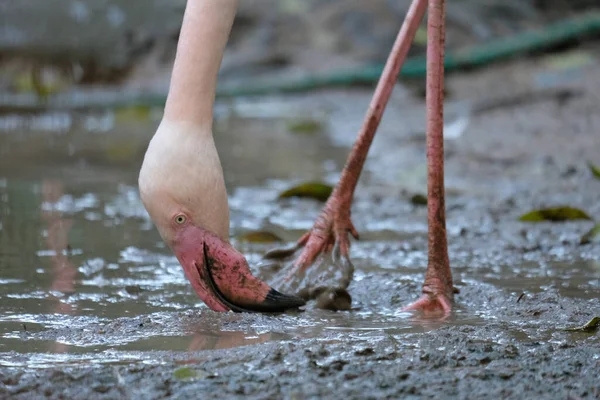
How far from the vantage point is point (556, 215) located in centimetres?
439

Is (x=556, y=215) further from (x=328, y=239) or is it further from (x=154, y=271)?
(x=154, y=271)

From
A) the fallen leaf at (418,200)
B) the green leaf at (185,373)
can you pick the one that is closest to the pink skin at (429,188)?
the green leaf at (185,373)

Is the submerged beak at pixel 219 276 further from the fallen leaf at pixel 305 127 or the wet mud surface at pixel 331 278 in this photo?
the fallen leaf at pixel 305 127

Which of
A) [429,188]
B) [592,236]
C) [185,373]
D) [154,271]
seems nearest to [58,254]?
[154,271]

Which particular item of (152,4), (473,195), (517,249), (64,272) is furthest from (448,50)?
(64,272)

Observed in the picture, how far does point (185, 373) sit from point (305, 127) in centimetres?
641

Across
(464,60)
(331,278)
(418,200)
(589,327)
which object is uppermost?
(464,60)

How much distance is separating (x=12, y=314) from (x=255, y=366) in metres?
1.02

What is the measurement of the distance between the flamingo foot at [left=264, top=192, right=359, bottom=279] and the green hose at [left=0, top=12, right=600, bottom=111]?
6202 mm

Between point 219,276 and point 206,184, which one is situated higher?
point 206,184

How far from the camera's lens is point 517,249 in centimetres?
392

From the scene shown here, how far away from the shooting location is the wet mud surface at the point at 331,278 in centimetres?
222

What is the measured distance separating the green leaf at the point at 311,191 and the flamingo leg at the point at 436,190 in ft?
5.99

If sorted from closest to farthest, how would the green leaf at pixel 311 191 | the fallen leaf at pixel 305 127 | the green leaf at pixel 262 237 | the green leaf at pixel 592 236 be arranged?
1. the green leaf at pixel 592 236
2. the green leaf at pixel 262 237
3. the green leaf at pixel 311 191
4. the fallen leaf at pixel 305 127
